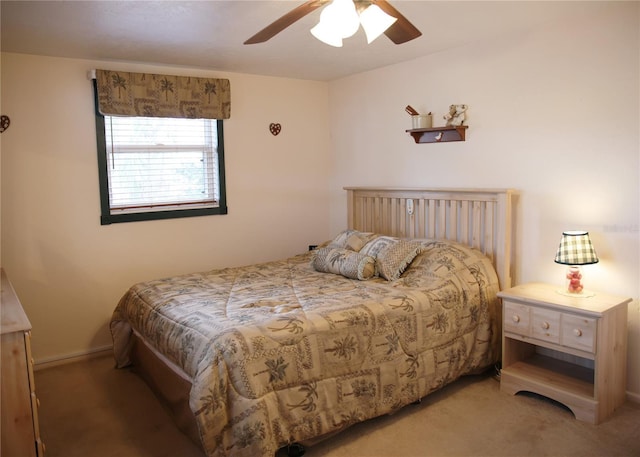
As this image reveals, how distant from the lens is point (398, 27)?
236cm

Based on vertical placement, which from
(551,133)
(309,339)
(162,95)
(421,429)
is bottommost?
(421,429)

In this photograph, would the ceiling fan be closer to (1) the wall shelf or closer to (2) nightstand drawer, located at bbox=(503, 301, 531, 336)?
(1) the wall shelf

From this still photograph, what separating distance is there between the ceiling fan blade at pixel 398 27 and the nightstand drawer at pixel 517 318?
1652 mm

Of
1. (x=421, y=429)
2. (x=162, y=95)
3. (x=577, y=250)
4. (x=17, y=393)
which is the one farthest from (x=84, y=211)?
(x=577, y=250)

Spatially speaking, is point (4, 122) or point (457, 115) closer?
point (4, 122)

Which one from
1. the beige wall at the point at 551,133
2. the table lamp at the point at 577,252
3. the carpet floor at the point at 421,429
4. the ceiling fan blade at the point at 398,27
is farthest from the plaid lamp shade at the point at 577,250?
the ceiling fan blade at the point at 398,27

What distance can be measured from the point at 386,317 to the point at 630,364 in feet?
4.86

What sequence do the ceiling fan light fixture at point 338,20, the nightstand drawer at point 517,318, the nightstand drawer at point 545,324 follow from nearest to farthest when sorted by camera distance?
the ceiling fan light fixture at point 338,20
the nightstand drawer at point 545,324
the nightstand drawer at point 517,318

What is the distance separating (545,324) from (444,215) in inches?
46.6

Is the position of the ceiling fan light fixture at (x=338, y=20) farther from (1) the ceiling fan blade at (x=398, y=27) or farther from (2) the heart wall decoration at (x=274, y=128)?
(2) the heart wall decoration at (x=274, y=128)

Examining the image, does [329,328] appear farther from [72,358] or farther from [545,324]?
[72,358]

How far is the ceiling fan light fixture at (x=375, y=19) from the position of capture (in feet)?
7.32

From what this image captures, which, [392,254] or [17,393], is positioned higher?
[392,254]

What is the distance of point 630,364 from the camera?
2.93 m
